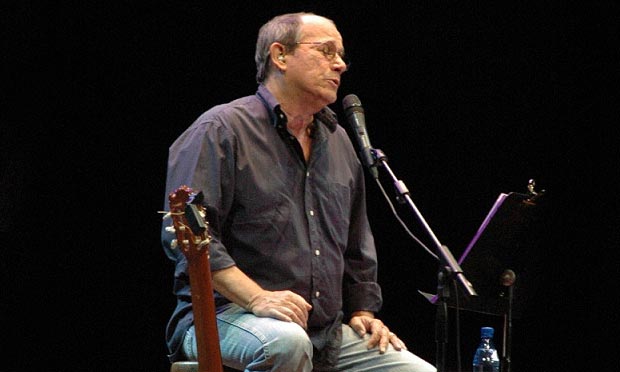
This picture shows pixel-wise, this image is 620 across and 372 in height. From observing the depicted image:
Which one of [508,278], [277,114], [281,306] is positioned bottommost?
[508,278]

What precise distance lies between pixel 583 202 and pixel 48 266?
2.39m

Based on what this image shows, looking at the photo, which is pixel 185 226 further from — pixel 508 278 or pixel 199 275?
pixel 508 278

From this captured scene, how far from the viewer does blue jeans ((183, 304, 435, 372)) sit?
8.39 ft

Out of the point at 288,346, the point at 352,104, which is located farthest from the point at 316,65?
the point at 288,346

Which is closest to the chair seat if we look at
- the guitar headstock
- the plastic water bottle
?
the guitar headstock

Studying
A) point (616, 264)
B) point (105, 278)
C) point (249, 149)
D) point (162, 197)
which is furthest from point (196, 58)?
point (616, 264)

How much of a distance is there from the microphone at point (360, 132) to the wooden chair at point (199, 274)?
0.48m

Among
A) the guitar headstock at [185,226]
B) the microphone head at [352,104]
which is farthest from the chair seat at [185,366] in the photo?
the microphone head at [352,104]

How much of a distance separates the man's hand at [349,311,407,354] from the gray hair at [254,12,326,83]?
0.87 m

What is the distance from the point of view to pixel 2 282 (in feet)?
12.2

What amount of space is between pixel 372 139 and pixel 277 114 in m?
1.49

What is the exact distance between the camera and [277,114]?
3.04 metres

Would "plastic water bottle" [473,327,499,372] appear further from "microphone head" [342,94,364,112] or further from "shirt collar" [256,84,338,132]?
"microphone head" [342,94,364,112]

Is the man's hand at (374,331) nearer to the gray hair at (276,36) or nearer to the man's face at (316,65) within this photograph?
the man's face at (316,65)
